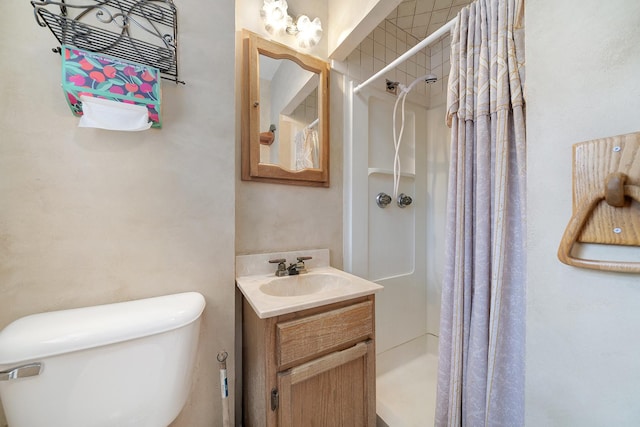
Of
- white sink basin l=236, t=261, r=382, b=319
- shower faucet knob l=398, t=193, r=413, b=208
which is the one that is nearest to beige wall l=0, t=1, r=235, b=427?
white sink basin l=236, t=261, r=382, b=319

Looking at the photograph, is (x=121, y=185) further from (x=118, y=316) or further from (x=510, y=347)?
(x=510, y=347)

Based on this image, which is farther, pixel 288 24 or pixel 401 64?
pixel 401 64

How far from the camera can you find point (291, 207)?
51.3 inches

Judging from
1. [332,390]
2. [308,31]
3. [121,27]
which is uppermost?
[308,31]

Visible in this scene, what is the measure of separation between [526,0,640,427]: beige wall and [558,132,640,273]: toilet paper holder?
24mm

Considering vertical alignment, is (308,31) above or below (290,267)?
above

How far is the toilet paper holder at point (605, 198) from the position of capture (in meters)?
0.38

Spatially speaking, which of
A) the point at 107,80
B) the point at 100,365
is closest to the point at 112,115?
the point at 107,80

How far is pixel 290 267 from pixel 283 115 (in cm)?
87

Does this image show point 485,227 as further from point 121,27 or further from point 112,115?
point 121,27

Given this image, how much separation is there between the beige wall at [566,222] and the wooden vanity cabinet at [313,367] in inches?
21.2

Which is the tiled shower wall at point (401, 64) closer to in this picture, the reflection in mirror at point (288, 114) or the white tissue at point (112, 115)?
the reflection in mirror at point (288, 114)

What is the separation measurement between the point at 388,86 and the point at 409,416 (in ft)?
6.93

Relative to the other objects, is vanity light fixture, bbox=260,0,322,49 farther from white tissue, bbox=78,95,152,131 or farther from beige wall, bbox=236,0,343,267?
white tissue, bbox=78,95,152,131
